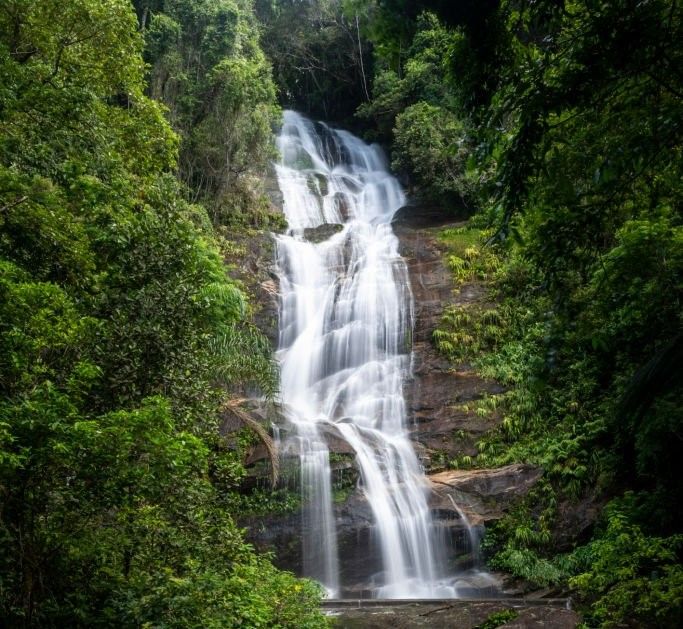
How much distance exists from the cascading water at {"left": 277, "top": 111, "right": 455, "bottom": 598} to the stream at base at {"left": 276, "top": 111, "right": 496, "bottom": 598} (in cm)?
3

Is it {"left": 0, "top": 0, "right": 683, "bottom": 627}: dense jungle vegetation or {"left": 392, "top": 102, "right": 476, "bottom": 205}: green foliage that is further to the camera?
{"left": 392, "top": 102, "right": 476, "bottom": 205}: green foliage

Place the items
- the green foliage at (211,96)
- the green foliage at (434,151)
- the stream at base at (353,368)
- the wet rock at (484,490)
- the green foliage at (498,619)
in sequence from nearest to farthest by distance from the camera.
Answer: the green foliage at (498,619) → the stream at base at (353,368) → the wet rock at (484,490) → the green foliage at (211,96) → the green foliage at (434,151)

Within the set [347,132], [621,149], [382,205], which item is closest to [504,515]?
[621,149]

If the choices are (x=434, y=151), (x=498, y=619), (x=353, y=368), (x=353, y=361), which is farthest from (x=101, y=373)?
(x=434, y=151)

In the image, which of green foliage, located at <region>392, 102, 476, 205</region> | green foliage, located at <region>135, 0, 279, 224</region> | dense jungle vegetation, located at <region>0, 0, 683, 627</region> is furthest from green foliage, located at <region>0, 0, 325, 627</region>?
green foliage, located at <region>392, 102, 476, 205</region>

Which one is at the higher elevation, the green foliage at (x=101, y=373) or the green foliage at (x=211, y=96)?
the green foliage at (x=211, y=96)

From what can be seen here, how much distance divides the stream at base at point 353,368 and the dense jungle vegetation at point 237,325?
5.38ft

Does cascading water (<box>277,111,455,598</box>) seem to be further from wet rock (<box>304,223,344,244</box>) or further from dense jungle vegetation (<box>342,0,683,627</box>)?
dense jungle vegetation (<box>342,0,683,627</box>)

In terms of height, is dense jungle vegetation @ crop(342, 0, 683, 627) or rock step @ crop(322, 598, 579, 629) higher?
dense jungle vegetation @ crop(342, 0, 683, 627)

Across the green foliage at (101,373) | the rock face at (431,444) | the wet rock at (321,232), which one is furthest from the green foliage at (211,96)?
the green foliage at (101,373)

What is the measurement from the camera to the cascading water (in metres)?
13.1

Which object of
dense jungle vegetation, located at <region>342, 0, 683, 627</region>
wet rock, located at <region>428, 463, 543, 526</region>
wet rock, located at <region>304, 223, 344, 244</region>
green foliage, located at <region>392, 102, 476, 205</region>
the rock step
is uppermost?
green foliage, located at <region>392, 102, 476, 205</region>

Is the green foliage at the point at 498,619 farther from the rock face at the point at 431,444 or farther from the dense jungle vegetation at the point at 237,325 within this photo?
the rock face at the point at 431,444

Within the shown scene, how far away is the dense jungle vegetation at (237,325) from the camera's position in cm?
448
